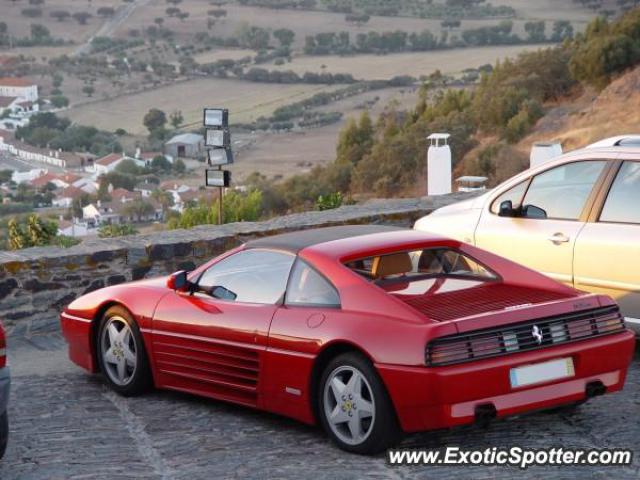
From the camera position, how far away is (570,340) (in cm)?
660

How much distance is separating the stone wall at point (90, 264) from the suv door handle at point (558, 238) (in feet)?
11.6

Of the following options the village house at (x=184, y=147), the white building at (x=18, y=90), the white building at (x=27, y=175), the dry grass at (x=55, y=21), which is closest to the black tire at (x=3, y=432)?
the white building at (x=27, y=175)

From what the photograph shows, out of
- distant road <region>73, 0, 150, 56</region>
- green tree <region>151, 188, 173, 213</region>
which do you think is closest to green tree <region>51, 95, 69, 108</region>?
distant road <region>73, 0, 150, 56</region>

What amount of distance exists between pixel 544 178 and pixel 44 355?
4064 mm

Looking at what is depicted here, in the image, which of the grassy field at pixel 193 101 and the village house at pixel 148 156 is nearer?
the village house at pixel 148 156

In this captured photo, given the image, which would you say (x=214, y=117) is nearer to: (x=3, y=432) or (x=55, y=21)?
(x=3, y=432)

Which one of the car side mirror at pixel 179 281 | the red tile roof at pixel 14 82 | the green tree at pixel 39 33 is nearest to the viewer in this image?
the car side mirror at pixel 179 281

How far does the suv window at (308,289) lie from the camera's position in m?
6.84

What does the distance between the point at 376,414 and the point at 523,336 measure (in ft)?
2.76

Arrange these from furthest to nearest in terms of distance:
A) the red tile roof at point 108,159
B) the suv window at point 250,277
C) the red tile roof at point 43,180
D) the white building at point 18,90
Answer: the white building at point 18,90 < the red tile roof at point 108,159 < the red tile roof at point 43,180 < the suv window at point 250,277

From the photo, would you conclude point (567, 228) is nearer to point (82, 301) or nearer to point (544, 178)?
point (544, 178)

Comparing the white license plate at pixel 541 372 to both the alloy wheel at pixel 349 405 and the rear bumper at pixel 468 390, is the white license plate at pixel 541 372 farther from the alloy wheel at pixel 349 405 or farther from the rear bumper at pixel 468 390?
the alloy wheel at pixel 349 405

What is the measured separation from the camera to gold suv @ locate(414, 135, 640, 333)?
841cm

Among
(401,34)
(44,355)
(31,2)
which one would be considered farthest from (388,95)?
(44,355)
